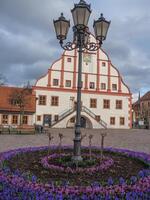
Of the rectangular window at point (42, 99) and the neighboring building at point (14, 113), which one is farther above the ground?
the rectangular window at point (42, 99)

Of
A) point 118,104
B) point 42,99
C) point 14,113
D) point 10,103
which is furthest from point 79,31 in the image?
point 118,104

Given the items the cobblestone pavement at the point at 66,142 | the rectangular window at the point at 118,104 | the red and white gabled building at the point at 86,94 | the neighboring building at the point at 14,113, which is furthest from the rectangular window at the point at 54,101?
the cobblestone pavement at the point at 66,142

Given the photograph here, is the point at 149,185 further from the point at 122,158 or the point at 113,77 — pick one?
the point at 113,77

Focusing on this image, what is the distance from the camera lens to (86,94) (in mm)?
42812

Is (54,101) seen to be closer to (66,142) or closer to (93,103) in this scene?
(93,103)

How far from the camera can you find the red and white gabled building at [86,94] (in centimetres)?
4125

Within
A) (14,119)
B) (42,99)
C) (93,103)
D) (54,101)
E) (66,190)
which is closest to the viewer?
(66,190)

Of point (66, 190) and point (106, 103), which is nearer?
point (66, 190)

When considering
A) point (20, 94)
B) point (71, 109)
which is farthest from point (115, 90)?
point (20, 94)

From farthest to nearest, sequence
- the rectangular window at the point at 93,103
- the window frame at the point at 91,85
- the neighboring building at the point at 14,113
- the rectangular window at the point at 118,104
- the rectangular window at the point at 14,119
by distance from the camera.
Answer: the rectangular window at the point at 118,104 < the rectangular window at the point at 93,103 < the window frame at the point at 91,85 < the rectangular window at the point at 14,119 < the neighboring building at the point at 14,113

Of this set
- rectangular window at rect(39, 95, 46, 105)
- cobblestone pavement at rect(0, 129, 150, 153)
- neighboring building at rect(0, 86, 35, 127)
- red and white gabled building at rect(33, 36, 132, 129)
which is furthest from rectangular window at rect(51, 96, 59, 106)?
cobblestone pavement at rect(0, 129, 150, 153)

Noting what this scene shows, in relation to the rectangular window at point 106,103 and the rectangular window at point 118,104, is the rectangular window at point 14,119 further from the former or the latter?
the rectangular window at point 118,104

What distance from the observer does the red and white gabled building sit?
4125cm

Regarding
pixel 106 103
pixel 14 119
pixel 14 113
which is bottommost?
pixel 14 119
